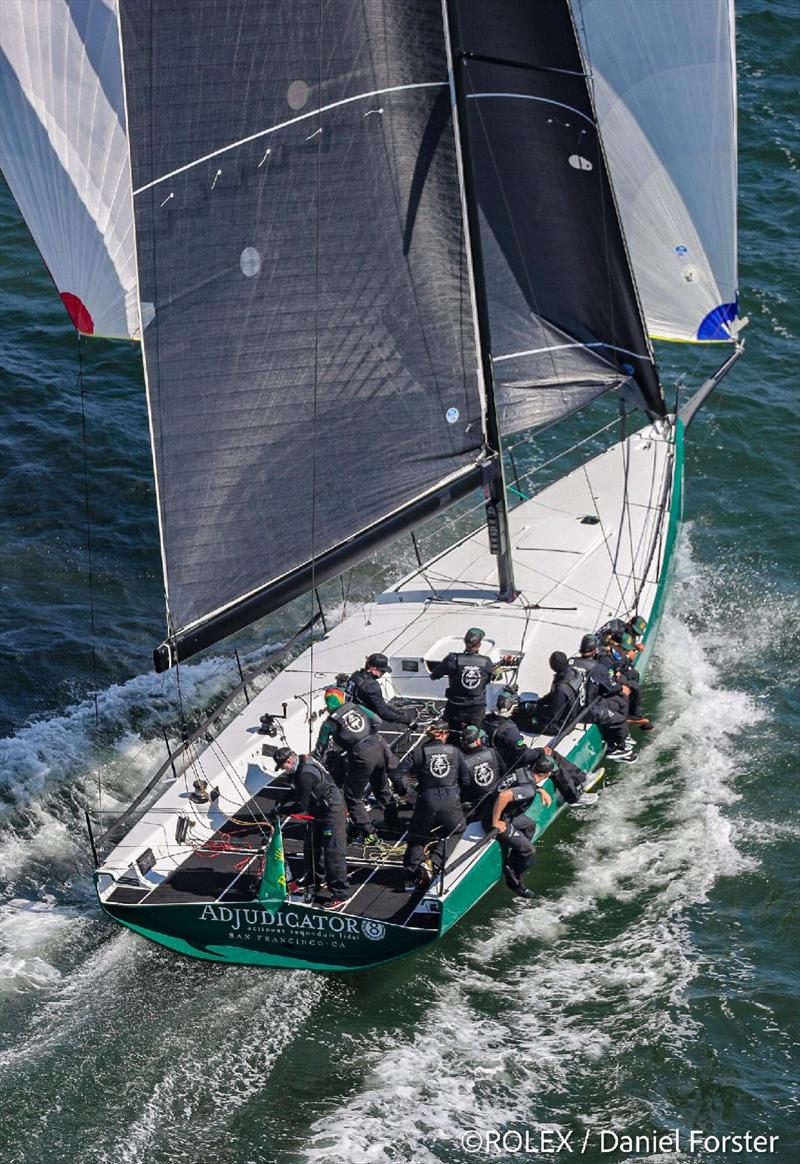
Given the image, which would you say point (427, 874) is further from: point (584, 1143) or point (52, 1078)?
point (52, 1078)

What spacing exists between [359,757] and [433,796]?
829 millimetres

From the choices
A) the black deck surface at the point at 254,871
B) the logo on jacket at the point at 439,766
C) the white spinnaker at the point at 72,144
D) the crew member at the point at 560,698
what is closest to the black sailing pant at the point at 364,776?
the black deck surface at the point at 254,871

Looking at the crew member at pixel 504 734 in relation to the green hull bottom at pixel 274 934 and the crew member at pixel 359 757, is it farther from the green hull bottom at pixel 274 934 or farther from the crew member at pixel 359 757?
the green hull bottom at pixel 274 934

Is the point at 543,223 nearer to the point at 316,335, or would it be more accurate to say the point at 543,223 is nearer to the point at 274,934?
the point at 316,335

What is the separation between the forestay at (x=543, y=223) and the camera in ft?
57.3

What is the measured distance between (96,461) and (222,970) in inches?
467

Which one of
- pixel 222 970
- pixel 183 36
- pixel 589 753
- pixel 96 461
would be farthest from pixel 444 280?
pixel 96 461

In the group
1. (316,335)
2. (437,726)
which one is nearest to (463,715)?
(437,726)

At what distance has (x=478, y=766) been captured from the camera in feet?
52.6

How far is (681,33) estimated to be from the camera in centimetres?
2009

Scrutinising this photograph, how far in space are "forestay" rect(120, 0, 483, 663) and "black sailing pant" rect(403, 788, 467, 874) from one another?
2420mm

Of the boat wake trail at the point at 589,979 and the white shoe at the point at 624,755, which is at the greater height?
the white shoe at the point at 624,755

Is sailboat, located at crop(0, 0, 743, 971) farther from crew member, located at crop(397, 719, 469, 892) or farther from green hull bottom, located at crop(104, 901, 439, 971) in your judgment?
crew member, located at crop(397, 719, 469, 892)

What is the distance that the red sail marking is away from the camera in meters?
17.2
